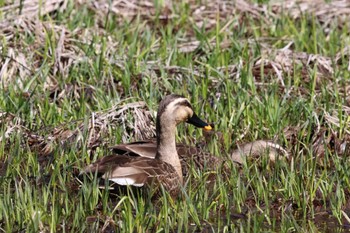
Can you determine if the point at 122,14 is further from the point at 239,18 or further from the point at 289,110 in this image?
the point at 289,110

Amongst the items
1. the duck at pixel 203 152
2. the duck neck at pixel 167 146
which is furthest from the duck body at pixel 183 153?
the duck neck at pixel 167 146

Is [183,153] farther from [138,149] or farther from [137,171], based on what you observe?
[137,171]

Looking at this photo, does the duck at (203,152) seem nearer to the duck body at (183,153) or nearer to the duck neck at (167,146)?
the duck body at (183,153)

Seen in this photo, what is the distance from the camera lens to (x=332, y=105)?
8602mm

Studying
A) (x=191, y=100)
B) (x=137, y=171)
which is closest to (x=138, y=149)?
(x=137, y=171)

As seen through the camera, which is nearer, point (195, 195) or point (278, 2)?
point (195, 195)

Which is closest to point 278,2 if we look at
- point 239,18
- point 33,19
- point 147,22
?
point 239,18

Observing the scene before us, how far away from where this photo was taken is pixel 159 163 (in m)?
7.14

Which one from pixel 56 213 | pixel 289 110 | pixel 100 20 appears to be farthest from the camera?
pixel 100 20

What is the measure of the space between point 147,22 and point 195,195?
4699 mm

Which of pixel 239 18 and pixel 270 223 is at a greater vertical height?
pixel 239 18

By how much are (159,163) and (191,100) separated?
5.18 feet

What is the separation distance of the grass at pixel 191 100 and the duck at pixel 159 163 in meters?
0.16

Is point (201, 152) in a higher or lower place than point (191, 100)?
lower
